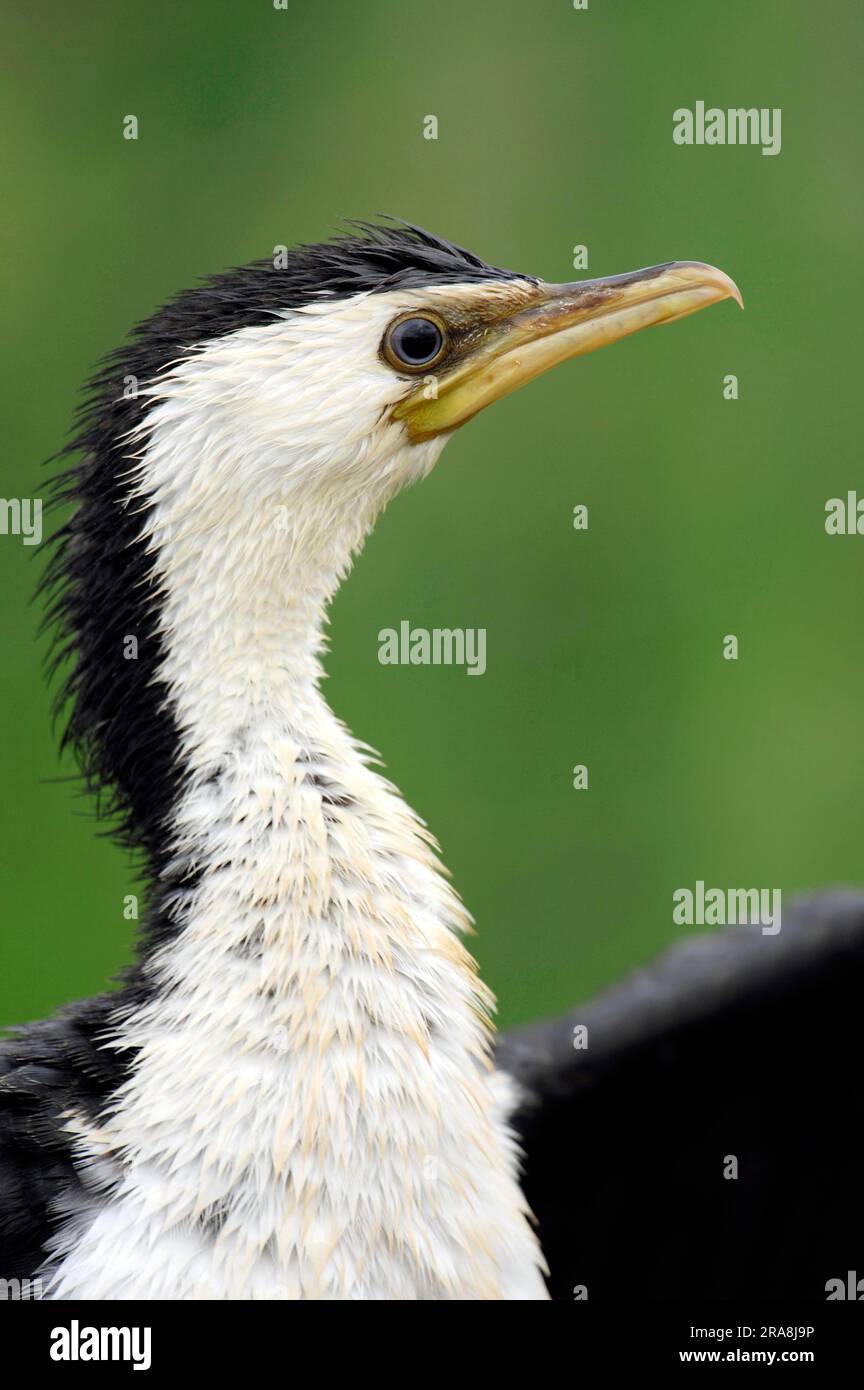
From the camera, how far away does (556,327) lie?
245 cm

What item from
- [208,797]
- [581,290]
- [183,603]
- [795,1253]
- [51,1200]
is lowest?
[795,1253]

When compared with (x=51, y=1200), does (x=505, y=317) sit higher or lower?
higher

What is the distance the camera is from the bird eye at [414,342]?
2344 millimetres

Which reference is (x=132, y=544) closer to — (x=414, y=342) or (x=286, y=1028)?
(x=414, y=342)

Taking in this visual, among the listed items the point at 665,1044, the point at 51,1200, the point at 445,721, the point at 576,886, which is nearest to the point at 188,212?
the point at 445,721

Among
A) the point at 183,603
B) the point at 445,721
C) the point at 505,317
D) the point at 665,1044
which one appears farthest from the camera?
the point at 445,721

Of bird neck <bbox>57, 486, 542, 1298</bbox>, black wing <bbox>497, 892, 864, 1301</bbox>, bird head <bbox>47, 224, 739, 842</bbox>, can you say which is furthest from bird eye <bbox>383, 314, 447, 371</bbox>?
black wing <bbox>497, 892, 864, 1301</bbox>

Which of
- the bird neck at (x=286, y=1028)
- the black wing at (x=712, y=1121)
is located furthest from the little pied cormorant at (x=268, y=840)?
the black wing at (x=712, y=1121)

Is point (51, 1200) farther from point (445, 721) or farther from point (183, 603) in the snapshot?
point (445, 721)

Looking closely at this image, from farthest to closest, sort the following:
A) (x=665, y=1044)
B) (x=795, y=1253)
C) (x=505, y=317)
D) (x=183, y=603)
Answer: (x=795, y=1253), (x=665, y=1044), (x=505, y=317), (x=183, y=603)

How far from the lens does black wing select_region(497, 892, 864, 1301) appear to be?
3730 mm
